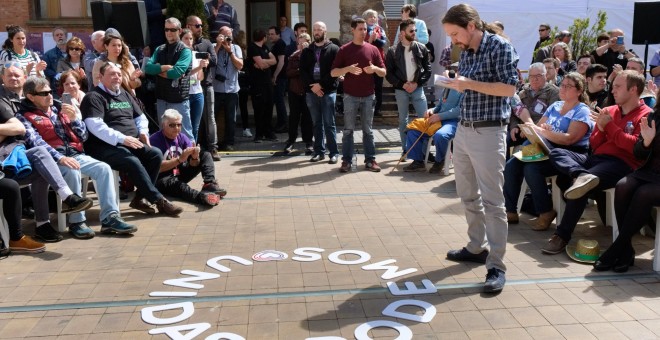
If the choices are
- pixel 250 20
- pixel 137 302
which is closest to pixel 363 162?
pixel 137 302

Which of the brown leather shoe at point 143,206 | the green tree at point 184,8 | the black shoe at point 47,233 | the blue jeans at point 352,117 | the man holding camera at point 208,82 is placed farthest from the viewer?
the green tree at point 184,8

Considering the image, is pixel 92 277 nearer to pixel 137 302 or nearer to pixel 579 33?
pixel 137 302

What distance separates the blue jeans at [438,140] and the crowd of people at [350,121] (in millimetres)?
20

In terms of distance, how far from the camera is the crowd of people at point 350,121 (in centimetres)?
451

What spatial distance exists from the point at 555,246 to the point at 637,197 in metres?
0.79

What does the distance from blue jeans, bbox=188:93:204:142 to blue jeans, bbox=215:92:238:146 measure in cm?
105

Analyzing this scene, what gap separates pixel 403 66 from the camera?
909cm

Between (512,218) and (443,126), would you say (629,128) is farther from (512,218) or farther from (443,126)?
(443,126)

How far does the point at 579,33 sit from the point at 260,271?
953 centimetres

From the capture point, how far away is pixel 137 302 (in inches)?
171

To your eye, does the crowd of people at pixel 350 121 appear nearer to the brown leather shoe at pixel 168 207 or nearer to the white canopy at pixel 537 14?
the brown leather shoe at pixel 168 207

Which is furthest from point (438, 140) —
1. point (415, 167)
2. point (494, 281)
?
point (494, 281)

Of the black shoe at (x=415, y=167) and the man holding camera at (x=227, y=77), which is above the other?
the man holding camera at (x=227, y=77)

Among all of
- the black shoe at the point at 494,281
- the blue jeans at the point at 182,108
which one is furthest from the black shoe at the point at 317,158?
the black shoe at the point at 494,281
